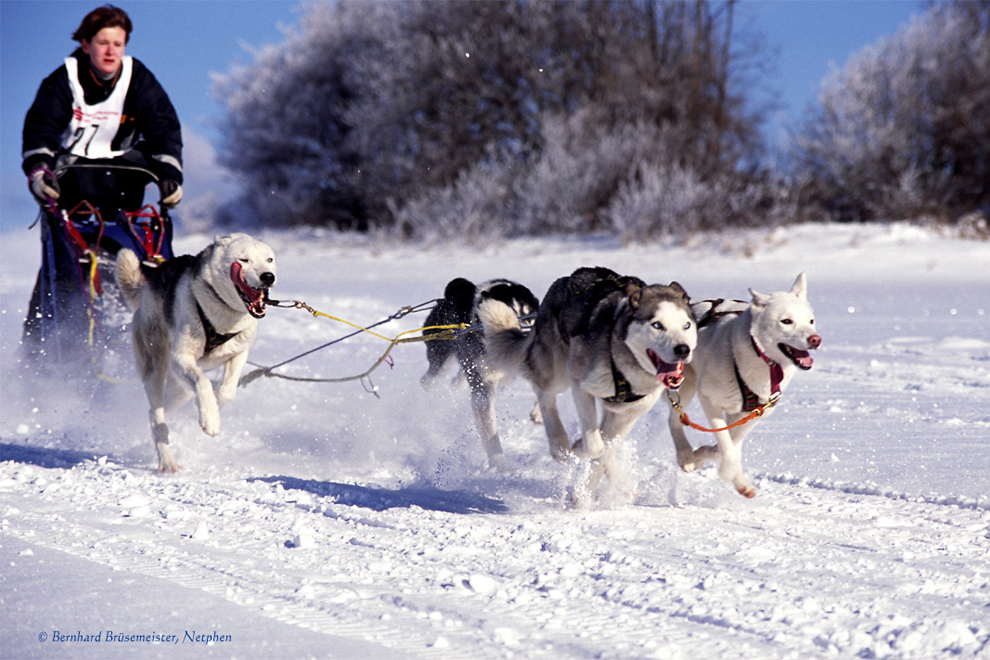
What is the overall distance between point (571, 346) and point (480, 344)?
82 cm

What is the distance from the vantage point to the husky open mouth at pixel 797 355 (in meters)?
2.87

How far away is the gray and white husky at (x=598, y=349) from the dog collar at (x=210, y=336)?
1155 millimetres

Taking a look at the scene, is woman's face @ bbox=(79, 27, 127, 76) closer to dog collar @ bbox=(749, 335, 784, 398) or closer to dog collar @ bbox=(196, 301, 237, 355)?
dog collar @ bbox=(196, 301, 237, 355)

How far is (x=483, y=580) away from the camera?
2350 millimetres

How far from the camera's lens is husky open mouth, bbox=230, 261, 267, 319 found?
3.57 m

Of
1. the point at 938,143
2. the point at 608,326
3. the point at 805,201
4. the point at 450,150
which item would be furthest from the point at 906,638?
the point at 450,150

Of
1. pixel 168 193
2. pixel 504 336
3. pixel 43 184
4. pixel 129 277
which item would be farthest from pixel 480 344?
pixel 43 184

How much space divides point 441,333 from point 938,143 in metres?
12.5

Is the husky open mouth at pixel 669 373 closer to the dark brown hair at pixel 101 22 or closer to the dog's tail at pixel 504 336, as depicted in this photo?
the dog's tail at pixel 504 336

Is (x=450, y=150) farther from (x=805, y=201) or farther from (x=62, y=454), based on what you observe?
(x=62, y=454)

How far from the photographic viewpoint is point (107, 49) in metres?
4.46

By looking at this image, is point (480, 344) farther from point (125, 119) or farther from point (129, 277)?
point (125, 119)

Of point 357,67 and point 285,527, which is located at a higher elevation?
point 357,67

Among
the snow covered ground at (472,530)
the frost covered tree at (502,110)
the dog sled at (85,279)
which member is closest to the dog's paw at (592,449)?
the snow covered ground at (472,530)
